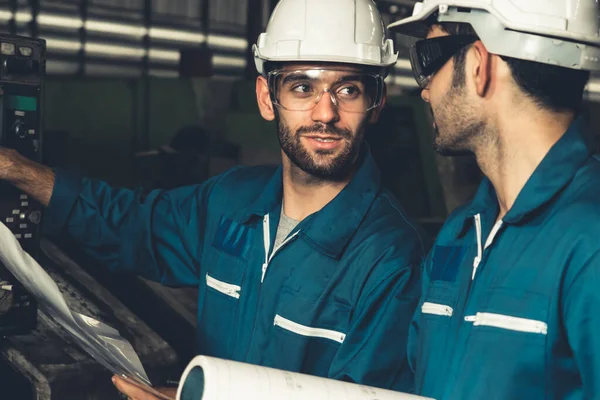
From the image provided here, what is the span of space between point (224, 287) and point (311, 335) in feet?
1.04

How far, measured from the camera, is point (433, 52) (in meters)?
1.50

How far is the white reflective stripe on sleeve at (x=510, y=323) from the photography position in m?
1.21

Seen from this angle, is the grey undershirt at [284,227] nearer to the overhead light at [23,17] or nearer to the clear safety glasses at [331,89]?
the clear safety glasses at [331,89]

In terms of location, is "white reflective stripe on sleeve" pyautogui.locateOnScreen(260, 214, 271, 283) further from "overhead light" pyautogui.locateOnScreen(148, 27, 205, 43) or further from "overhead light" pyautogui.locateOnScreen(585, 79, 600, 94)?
"overhead light" pyautogui.locateOnScreen(585, 79, 600, 94)

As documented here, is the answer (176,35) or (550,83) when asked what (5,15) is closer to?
(176,35)

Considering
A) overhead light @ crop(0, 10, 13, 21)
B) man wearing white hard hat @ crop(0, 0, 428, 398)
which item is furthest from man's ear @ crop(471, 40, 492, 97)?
overhead light @ crop(0, 10, 13, 21)

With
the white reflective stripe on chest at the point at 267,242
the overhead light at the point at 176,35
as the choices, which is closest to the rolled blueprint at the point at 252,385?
the white reflective stripe on chest at the point at 267,242

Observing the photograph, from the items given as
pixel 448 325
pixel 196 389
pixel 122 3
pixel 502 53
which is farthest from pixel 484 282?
pixel 122 3

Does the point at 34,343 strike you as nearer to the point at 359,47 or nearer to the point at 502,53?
the point at 359,47

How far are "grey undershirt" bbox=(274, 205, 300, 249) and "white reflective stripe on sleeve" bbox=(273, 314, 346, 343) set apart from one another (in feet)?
0.74

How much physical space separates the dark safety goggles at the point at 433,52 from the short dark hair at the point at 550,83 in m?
0.10

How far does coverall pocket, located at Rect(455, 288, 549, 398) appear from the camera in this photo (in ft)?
3.99

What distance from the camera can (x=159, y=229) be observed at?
2182mm

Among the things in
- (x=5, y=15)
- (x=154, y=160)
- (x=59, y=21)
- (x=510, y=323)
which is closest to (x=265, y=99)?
(x=510, y=323)
